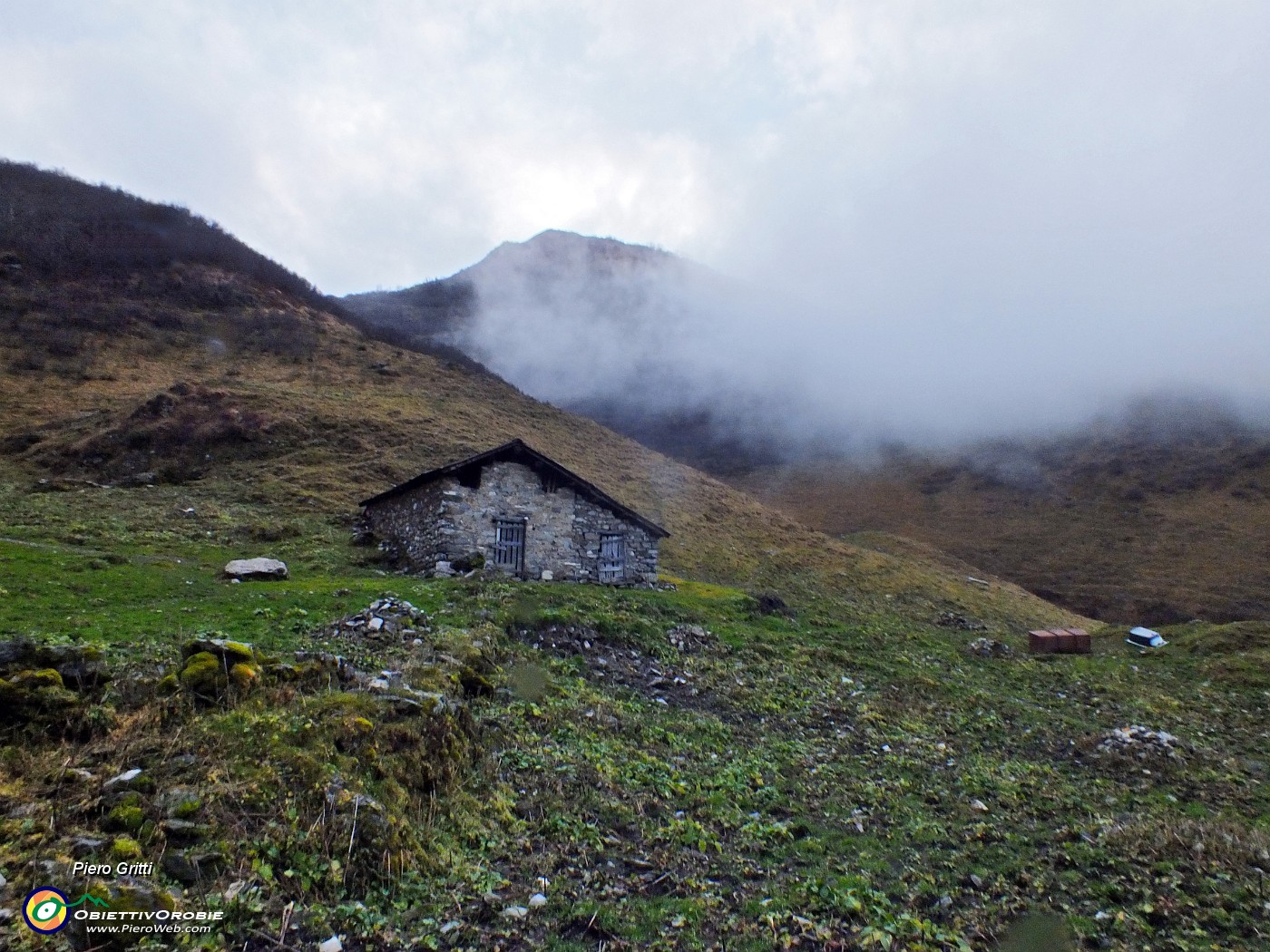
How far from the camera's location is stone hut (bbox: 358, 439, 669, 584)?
79.1ft

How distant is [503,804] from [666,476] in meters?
47.2

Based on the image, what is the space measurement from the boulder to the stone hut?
15.0 feet

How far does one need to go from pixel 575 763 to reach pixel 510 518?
51.3 feet

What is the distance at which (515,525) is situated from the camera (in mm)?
25203

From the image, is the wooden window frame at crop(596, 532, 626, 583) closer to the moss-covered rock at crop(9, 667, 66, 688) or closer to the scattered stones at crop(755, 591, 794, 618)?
the scattered stones at crop(755, 591, 794, 618)

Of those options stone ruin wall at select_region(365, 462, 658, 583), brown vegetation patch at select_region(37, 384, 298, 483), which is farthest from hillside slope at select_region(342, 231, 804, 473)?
stone ruin wall at select_region(365, 462, 658, 583)

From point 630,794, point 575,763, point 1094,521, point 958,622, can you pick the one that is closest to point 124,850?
point 575,763

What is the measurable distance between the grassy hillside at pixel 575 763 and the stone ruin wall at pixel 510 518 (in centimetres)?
190

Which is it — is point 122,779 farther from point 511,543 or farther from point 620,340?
point 620,340

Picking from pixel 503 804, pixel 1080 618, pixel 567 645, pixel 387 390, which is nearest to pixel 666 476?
pixel 387 390

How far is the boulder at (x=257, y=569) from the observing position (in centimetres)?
2016

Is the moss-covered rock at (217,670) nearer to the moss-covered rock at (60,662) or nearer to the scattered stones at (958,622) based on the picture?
the moss-covered rock at (60,662)

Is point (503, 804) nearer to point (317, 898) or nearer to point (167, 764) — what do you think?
point (317, 898)

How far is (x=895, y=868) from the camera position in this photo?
8.13 m
